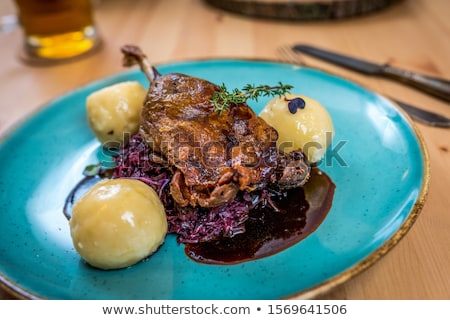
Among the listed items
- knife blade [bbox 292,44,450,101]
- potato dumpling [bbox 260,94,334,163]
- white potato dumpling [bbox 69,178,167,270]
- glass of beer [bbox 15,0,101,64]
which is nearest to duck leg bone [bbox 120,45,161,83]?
potato dumpling [bbox 260,94,334,163]

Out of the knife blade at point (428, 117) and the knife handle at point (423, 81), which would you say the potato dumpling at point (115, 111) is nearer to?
the knife blade at point (428, 117)

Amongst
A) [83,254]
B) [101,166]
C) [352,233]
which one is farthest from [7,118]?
[352,233]

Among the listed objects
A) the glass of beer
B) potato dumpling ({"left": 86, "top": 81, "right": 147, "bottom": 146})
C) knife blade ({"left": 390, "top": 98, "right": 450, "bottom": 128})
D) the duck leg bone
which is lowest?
the glass of beer

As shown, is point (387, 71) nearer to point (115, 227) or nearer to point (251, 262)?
point (251, 262)

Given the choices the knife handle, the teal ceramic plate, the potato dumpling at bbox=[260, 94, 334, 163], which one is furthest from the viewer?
the knife handle

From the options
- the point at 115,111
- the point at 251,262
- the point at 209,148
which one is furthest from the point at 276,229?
the point at 115,111

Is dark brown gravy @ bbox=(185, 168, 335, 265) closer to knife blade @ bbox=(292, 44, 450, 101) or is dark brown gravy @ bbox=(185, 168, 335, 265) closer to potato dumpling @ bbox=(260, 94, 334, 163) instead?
potato dumpling @ bbox=(260, 94, 334, 163)
